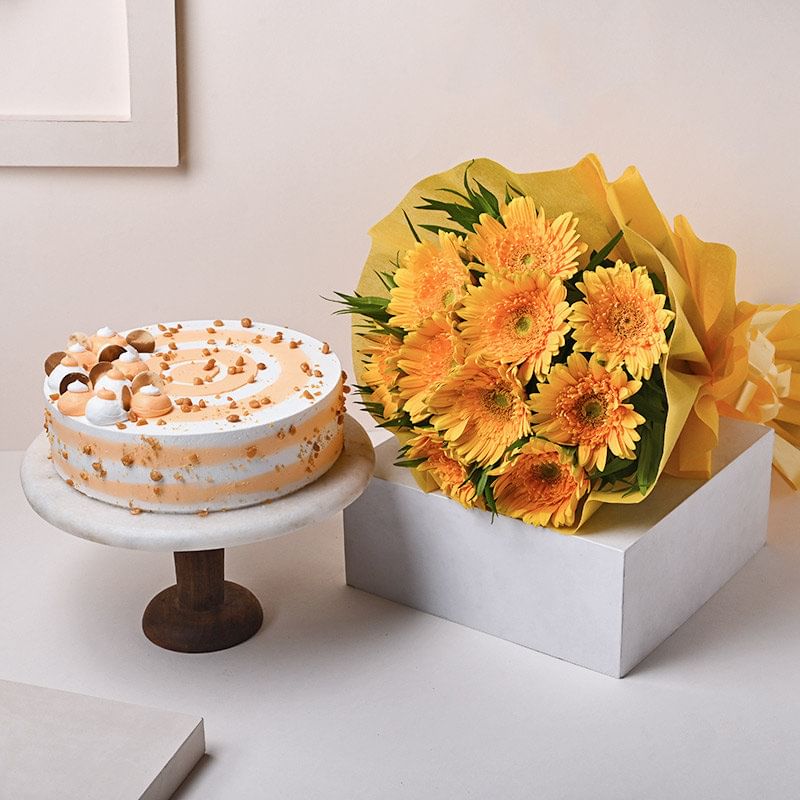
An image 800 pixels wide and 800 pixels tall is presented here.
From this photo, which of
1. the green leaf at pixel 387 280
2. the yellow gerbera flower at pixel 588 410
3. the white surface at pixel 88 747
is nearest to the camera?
the white surface at pixel 88 747

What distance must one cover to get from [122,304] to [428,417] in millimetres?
489

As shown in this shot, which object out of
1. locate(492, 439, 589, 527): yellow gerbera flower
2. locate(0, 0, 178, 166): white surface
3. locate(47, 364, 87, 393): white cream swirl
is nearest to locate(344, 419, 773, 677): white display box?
locate(492, 439, 589, 527): yellow gerbera flower

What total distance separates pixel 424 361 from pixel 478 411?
5 centimetres

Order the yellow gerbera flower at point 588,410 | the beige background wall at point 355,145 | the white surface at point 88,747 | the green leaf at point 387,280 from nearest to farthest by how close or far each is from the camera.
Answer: the white surface at point 88,747 → the yellow gerbera flower at point 588,410 → the green leaf at point 387,280 → the beige background wall at point 355,145

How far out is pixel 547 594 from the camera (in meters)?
0.76

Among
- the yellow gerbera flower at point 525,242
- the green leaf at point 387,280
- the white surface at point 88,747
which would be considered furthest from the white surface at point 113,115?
the white surface at point 88,747

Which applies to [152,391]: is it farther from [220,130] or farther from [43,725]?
[220,130]

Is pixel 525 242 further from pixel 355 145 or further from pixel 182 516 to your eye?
pixel 355 145

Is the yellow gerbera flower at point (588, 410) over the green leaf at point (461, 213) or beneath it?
beneath

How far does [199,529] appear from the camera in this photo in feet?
2.21

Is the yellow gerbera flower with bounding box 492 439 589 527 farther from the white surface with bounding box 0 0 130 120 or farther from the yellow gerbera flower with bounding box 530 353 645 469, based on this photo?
the white surface with bounding box 0 0 130 120

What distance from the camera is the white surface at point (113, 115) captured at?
1.04m

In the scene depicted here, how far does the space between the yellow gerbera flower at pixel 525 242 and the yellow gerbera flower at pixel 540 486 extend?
110mm

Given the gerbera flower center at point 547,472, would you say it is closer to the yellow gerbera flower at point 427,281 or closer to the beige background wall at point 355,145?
the yellow gerbera flower at point 427,281
